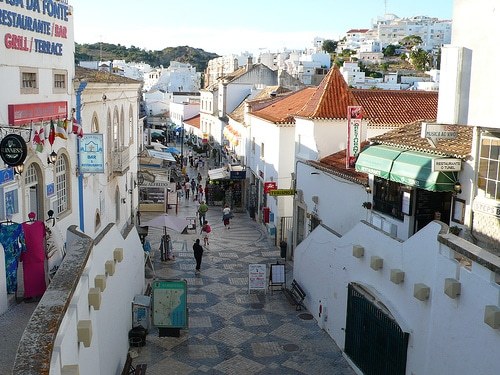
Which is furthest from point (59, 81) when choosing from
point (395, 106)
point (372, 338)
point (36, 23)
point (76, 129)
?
point (395, 106)

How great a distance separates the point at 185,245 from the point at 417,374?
17.0 metres

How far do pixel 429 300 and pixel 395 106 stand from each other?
603 inches

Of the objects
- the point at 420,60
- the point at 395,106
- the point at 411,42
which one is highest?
the point at 411,42

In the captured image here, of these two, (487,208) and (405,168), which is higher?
(405,168)

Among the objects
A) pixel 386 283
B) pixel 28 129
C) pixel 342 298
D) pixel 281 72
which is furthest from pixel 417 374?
pixel 281 72

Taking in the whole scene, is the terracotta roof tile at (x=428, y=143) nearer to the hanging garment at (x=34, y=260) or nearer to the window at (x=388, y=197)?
the window at (x=388, y=197)

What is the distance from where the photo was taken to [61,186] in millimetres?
16547

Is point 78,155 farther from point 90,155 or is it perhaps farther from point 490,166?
point 490,166

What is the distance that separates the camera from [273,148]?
2942 cm

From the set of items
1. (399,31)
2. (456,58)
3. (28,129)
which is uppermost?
(399,31)

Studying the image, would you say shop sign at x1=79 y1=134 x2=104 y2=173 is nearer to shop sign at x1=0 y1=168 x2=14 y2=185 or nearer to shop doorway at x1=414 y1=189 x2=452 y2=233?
shop sign at x1=0 y1=168 x2=14 y2=185

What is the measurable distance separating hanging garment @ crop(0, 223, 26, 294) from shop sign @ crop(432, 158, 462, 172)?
880cm

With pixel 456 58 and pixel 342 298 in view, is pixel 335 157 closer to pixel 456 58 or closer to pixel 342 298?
pixel 342 298

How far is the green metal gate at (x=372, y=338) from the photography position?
41.2 feet
